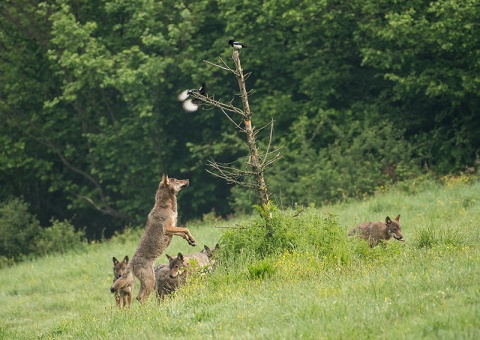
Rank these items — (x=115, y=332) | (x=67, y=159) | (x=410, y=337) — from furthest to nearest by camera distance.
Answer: (x=67, y=159) → (x=115, y=332) → (x=410, y=337)

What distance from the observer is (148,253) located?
1569cm

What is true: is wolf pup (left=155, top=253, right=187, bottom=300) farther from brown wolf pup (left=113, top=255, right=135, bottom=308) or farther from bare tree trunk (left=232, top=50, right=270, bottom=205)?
bare tree trunk (left=232, top=50, right=270, bottom=205)

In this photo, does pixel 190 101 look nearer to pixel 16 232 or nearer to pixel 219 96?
pixel 16 232

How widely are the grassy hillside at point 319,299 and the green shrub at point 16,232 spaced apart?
632 inches

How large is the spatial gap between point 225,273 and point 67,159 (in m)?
32.6

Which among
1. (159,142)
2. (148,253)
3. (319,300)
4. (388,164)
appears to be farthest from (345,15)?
(319,300)

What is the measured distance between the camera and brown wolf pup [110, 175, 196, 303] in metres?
15.5

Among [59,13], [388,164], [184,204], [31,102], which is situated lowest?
[184,204]

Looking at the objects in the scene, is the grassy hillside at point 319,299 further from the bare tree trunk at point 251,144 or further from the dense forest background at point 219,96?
the dense forest background at point 219,96

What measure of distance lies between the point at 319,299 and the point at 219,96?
100 ft

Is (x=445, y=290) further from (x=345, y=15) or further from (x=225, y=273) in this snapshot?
(x=345, y=15)

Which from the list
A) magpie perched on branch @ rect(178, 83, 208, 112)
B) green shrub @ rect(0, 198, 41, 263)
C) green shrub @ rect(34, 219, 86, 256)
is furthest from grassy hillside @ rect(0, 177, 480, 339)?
green shrub @ rect(0, 198, 41, 263)

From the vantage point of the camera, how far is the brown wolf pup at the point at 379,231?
56.6 feet

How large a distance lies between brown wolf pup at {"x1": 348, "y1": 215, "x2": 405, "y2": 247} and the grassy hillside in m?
0.87
